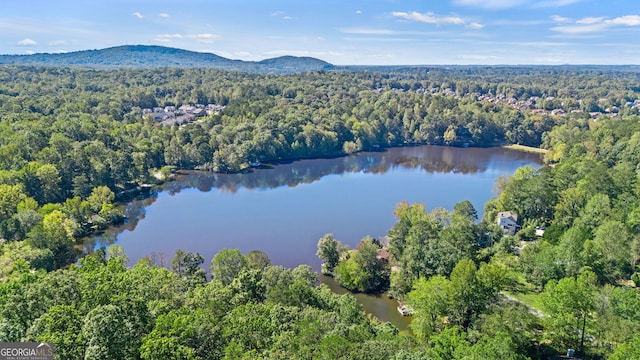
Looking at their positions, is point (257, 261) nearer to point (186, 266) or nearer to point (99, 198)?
point (186, 266)

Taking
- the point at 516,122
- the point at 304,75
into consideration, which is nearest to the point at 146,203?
the point at 516,122

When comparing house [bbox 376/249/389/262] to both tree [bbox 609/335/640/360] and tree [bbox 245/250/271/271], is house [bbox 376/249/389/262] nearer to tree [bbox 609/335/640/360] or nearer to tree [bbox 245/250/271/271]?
tree [bbox 245/250/271/271]

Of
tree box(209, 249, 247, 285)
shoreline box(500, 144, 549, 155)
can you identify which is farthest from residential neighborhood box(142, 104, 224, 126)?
tree box(209, 249, 247, 285)

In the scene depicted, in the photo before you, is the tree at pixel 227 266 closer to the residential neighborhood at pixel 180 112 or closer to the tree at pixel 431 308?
the tree at pixel 431 308

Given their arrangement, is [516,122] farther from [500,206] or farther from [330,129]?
[500,206]

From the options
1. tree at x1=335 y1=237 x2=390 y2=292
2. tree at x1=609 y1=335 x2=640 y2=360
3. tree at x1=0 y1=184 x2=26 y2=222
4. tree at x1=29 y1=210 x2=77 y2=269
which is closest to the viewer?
tree at x1=609 y1=335 x2=640 y2=360

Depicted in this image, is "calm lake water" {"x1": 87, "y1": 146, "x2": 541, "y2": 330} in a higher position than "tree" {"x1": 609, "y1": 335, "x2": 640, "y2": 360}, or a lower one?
lower

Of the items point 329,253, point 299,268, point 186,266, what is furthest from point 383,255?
point 186,266
